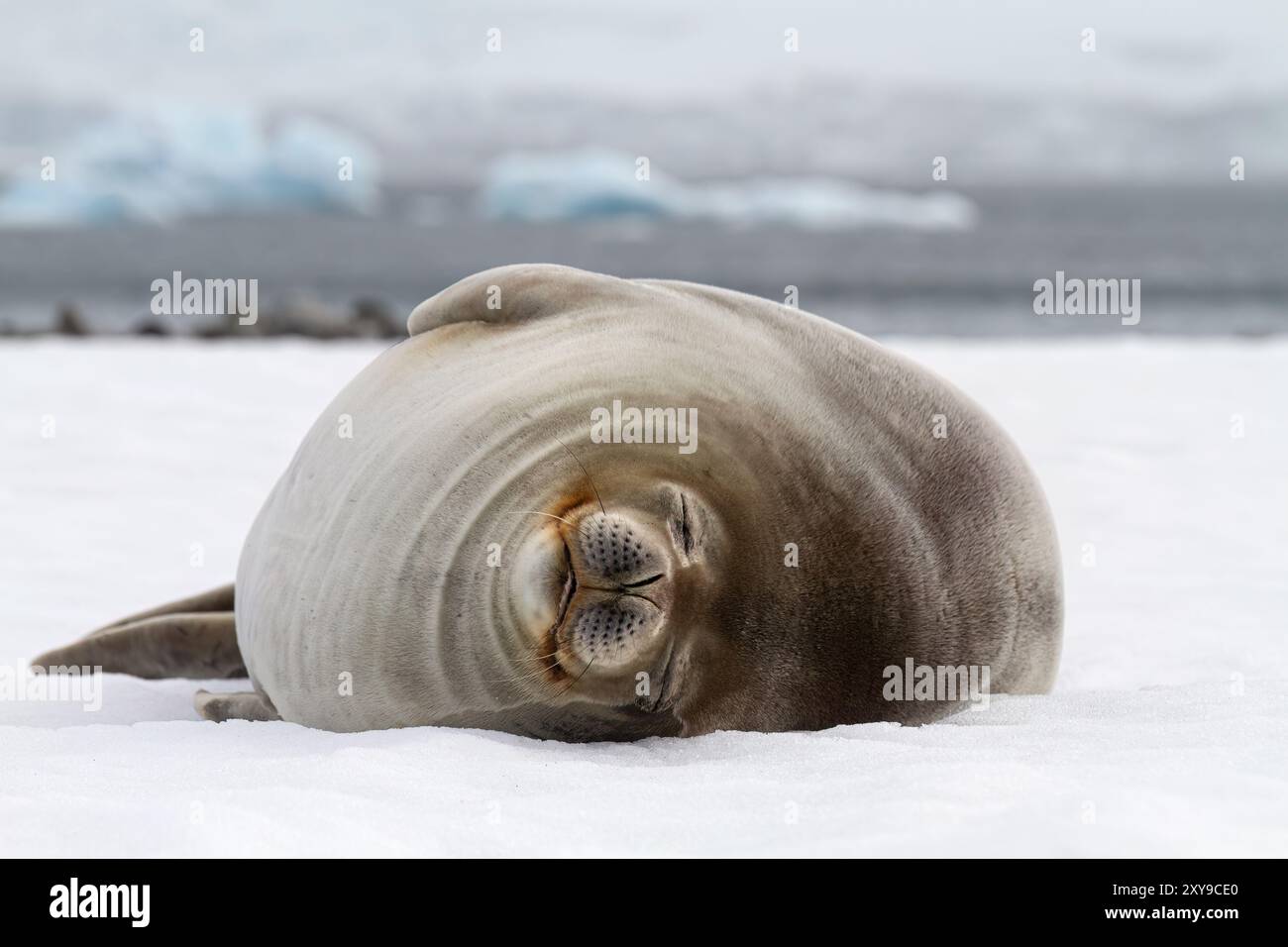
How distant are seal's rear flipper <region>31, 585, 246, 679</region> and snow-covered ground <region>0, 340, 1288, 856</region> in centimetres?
5

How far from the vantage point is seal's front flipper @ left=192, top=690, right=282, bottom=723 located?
11.1ft

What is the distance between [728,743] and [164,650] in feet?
6.10

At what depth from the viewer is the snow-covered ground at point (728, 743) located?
7.27 ft

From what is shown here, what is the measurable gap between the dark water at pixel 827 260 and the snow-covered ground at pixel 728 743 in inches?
465

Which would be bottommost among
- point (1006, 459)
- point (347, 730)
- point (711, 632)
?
point (347, 730)

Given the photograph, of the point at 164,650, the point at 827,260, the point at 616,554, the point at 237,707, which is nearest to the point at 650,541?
the point at 616,554

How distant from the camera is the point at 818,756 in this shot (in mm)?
2707

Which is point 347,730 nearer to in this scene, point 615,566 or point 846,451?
point 615,566

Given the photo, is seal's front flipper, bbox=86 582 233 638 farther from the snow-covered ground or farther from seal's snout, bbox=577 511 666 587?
seal's snout, bbox=577 511 666 587

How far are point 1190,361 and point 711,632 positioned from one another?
7.75 m

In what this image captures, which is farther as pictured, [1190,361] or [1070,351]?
[1070,351]
